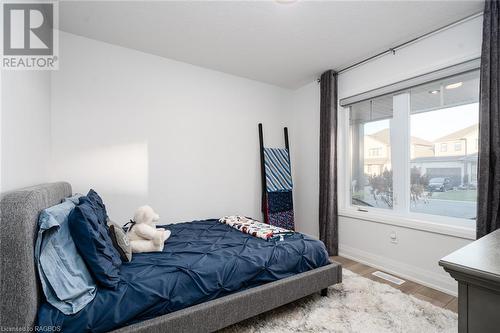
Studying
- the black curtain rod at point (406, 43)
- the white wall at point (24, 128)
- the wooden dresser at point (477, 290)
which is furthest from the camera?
the black curtain rod at point (406, 43)

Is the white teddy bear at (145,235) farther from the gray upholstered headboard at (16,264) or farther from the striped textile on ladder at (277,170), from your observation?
the striped textile on ladder at (277,170)

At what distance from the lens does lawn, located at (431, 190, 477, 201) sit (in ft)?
7.63

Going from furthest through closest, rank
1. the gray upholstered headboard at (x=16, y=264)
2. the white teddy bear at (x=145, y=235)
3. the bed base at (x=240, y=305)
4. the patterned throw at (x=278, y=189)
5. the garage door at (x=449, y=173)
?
the patterned throw at (x=278, y=189)
the garage door at (x=449, y=173)
the white teddy bear at (x=145, y=235)
the bed base at (x=240, y=305)
the gray upholstered headboard at (x=16, y=264)

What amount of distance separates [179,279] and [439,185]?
8.91 ft

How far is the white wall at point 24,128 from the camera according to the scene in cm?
133

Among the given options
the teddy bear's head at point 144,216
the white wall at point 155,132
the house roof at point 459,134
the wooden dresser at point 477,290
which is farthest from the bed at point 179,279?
the house roof at point 459,134

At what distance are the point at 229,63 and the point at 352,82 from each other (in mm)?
1657

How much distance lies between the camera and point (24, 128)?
5.32ft

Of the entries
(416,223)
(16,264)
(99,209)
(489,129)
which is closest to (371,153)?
(416,223)

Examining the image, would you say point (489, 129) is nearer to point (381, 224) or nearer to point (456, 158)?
point (456, 158)

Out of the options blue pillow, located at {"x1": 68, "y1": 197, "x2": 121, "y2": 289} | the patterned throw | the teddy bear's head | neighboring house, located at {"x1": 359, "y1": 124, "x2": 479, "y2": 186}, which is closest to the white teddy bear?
the teddy bear's head

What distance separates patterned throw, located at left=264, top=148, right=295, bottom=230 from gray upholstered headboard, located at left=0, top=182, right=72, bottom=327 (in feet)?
9.23

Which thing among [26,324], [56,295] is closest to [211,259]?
[56,295]

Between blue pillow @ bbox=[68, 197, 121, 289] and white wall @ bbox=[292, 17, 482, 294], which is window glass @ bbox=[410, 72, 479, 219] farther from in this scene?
blue pillow @ bbox=[68, 197, 121, 289]
